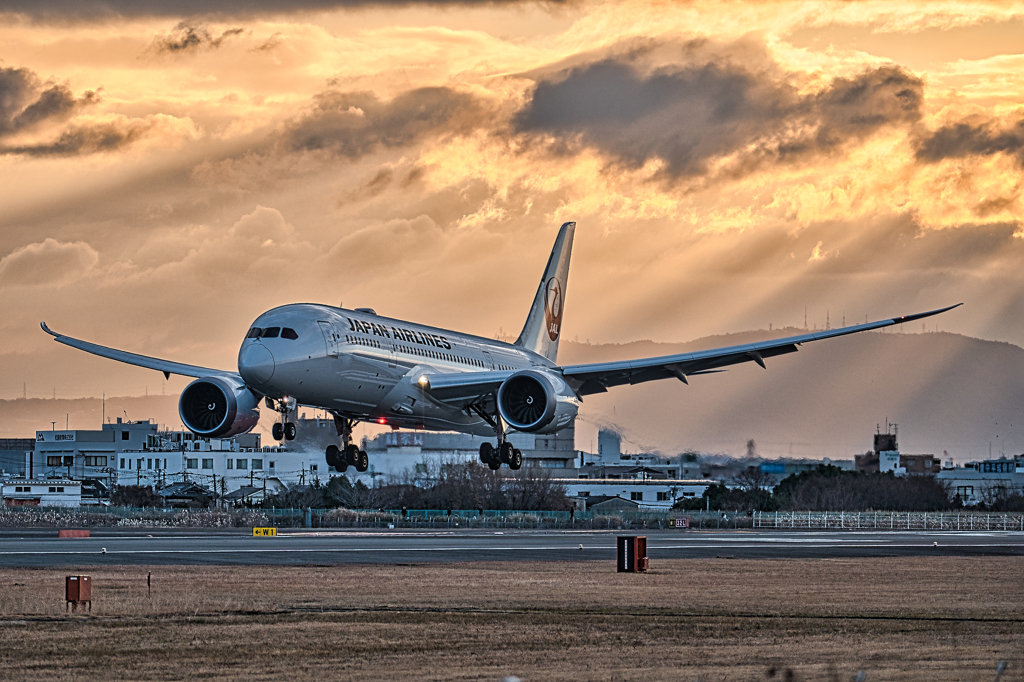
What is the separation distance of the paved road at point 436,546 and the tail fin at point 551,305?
11067 millimetres

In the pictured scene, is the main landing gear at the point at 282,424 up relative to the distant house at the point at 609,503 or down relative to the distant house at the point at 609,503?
up

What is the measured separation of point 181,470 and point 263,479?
16807 mm

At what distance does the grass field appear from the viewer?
25672mm

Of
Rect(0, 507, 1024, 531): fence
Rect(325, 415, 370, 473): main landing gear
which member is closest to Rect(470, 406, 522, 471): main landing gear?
Rect(325, 415, 370, 473): main landing gear

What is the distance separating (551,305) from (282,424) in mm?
29921

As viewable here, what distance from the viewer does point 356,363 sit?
178 feet

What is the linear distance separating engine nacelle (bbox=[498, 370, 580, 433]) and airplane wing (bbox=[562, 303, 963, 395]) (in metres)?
6.40

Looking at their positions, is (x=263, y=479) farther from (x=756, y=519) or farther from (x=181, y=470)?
(x=756, y=519)

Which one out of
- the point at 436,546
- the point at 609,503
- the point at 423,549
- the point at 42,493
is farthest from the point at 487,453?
the point at 42,493

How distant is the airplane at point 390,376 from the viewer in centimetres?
5328

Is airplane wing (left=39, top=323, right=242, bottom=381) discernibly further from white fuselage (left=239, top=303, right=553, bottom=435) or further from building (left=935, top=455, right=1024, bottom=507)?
building (left=935, top=455, right=1024, bottom=507)

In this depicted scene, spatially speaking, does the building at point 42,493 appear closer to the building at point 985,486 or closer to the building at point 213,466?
the building at point 213,466

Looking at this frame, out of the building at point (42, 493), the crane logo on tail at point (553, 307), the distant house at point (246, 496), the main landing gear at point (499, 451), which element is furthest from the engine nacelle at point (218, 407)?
the building at point (42, 493)

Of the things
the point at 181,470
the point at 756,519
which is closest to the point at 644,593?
the point at 756,519
